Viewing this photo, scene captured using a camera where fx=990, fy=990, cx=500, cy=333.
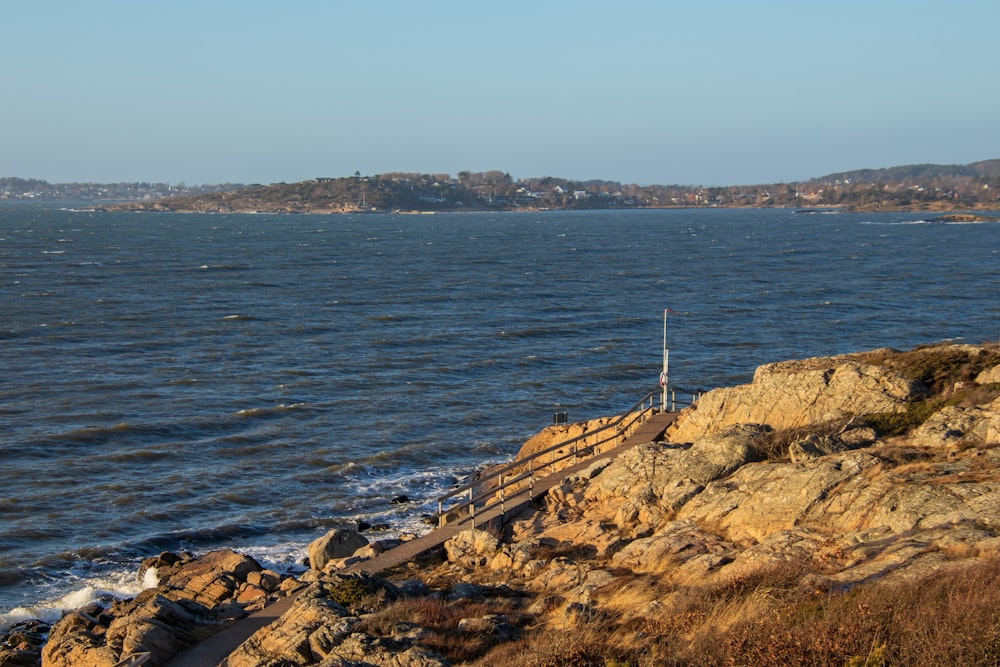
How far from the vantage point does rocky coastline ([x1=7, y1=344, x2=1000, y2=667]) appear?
9602 mm

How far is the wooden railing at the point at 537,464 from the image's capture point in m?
19.6

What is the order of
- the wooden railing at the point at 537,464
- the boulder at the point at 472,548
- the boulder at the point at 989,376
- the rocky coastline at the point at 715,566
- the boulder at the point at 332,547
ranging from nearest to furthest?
the rocky coastline at the point at 715,566, the boulder at the point at 472,548, the boulder at the point at 989,376, the boulder at the point at 332,547, the wooden railing at the point at 537,464

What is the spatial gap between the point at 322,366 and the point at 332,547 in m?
22.1

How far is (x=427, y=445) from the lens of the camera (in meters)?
29.9

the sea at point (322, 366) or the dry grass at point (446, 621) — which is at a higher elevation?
the dry grass at point (446, 621)

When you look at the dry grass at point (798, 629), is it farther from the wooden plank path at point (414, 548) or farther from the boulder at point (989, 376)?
the boulder at point (989, 376)

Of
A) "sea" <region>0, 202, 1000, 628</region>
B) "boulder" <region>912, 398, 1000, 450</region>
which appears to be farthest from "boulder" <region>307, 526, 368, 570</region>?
"boulder" <region>912, 398, 1000, 450</region>

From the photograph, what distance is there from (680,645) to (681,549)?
182 inches

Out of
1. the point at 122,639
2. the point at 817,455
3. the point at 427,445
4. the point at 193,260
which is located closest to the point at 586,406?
the point at 427,445

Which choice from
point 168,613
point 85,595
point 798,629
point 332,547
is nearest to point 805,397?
point 332,547

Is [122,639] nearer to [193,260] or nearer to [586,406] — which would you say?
[586,406]

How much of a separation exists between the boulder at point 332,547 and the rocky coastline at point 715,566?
0.04 metres

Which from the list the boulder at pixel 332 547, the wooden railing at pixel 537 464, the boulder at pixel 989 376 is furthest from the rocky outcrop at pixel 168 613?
the boulder at pixel 989 376

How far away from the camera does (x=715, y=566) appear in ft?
43.5
